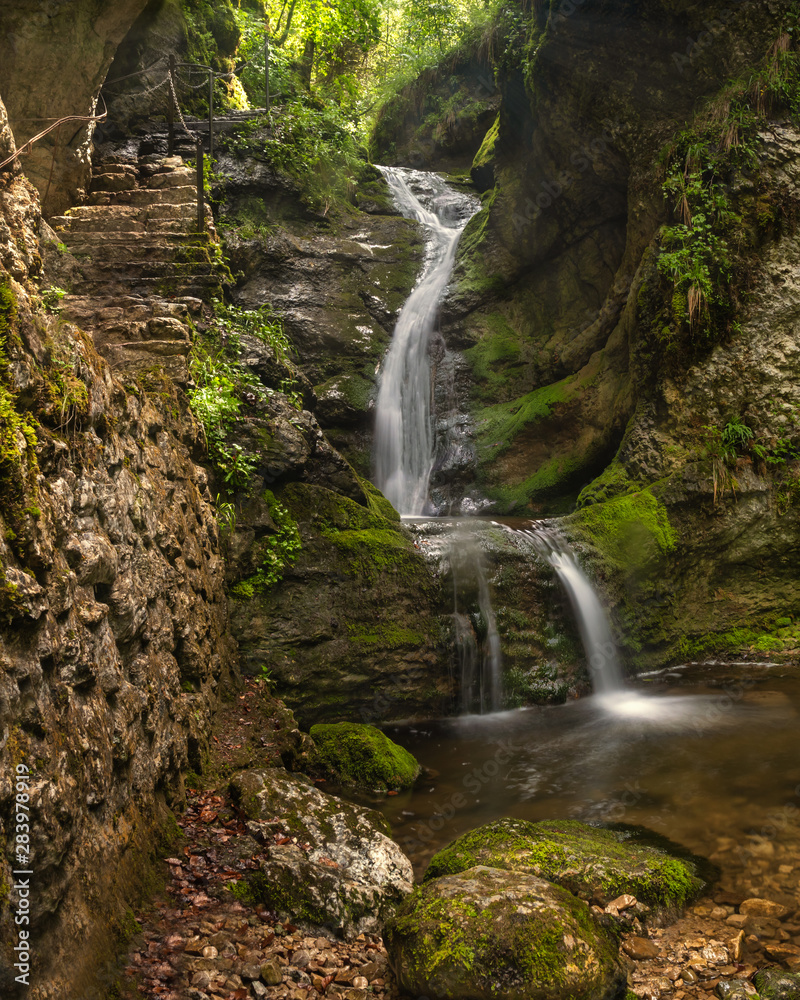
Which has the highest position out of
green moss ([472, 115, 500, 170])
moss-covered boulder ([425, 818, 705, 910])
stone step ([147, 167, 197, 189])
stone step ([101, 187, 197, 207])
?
green moss ([472, 115, 500, 170])

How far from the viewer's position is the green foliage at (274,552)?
6.29m

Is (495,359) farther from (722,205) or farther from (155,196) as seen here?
(155,196)

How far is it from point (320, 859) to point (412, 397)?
365 inches

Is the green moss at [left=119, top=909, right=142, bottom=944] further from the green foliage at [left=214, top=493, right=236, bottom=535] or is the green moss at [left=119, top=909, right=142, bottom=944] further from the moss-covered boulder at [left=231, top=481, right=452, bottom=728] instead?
the green foliage at [left=214, top=493, right=236, bottom=535]

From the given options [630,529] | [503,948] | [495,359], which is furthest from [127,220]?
[503,948]

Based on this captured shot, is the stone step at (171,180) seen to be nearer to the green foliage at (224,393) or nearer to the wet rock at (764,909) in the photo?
the green foliage at (224,393)

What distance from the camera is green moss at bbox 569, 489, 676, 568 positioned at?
7926mm

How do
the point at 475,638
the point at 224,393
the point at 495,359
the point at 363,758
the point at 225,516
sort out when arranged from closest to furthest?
the point at 363,758 → the point at 225,516 → the point at 224,393 → the point at 475,638 → the point at 495,359

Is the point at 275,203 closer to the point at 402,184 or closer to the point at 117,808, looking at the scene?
the point at 402,184

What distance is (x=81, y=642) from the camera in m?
2.63

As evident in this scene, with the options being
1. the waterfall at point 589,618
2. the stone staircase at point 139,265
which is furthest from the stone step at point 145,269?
the waterfall at point 589,618

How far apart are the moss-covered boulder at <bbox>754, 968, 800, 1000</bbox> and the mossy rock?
2.88 metres

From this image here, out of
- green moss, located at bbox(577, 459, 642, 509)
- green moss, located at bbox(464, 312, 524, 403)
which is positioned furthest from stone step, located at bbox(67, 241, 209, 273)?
green moss, located at bbox(577, 459, 642, 509)

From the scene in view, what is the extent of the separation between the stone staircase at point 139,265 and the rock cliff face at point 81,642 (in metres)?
2.28
